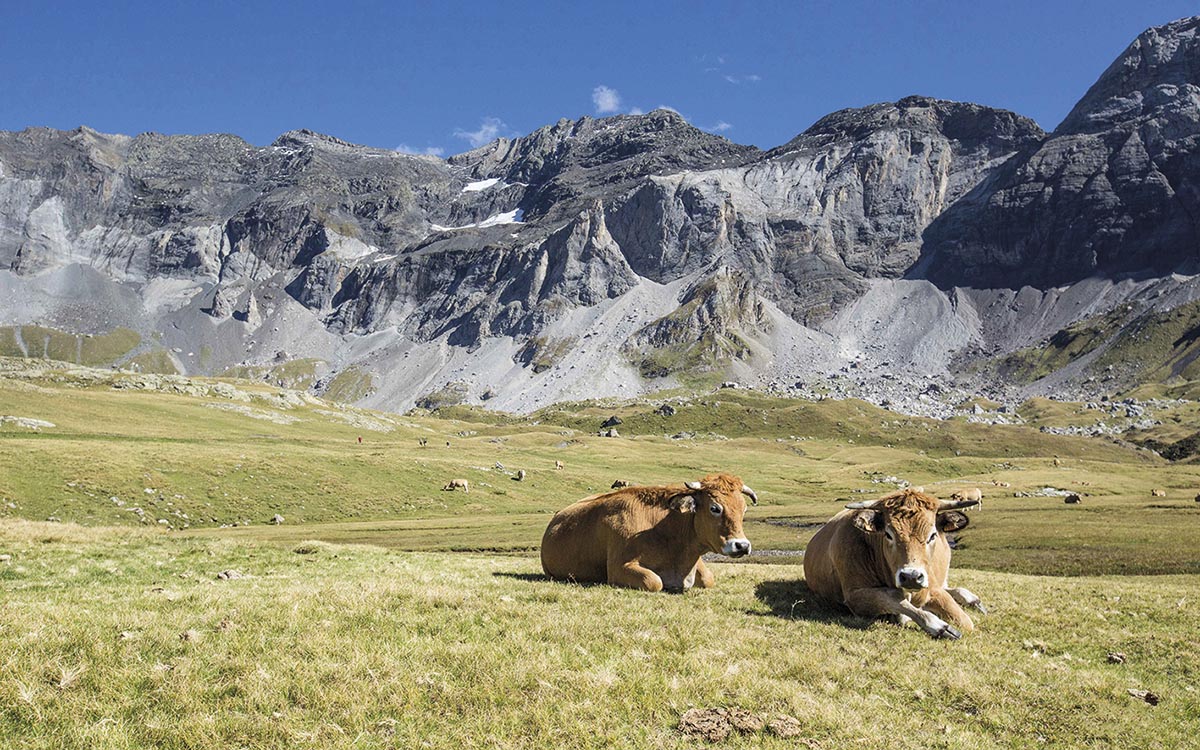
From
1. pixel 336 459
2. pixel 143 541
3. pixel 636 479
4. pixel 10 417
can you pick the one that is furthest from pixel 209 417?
pixel 143 541

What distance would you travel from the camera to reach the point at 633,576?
672 inches

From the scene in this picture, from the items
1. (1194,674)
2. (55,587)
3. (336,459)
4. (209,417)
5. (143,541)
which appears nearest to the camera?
(1194,674)

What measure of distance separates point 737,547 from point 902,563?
3.46m

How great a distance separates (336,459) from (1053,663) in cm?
6945

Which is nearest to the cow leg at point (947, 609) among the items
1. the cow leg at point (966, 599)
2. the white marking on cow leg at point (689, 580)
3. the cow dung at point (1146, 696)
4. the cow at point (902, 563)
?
the cow at point (902, 563)

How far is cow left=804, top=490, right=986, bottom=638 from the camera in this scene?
45.3 ft

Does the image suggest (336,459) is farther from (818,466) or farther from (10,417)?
(818,466)

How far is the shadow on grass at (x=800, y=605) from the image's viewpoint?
14.4 meters

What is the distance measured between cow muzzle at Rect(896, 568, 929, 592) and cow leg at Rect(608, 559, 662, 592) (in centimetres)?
573

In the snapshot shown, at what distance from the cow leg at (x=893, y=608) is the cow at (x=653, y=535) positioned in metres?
2.55

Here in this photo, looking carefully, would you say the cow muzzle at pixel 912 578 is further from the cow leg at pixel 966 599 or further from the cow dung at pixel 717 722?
the cow dung at pixel 717 722

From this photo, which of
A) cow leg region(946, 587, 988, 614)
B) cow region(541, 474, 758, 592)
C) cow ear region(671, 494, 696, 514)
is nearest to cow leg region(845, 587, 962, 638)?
cow leg region(946, 587, 988, 614)

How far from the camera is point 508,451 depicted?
11669 cm

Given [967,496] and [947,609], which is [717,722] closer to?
[947,609]
